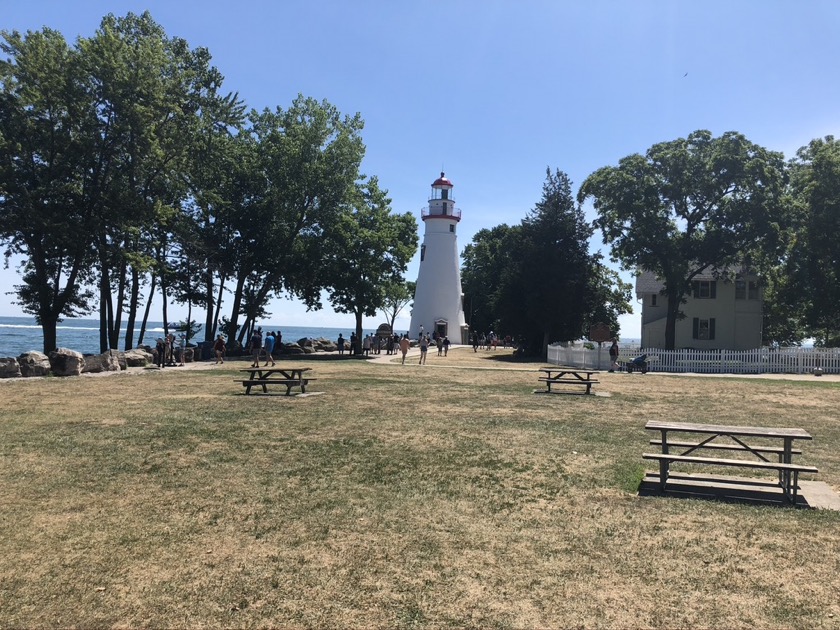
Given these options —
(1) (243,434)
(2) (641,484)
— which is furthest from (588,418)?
(1) (243,434)

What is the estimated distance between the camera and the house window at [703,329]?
1662 inches

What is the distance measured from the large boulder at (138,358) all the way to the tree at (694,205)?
2628 cm

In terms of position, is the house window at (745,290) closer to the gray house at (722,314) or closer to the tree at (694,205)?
the gray house at (722,314)

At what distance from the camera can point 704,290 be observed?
4231cm

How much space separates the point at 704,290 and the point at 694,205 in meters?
7.34

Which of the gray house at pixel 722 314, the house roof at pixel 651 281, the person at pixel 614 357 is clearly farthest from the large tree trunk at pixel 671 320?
the person at pixel 614 357

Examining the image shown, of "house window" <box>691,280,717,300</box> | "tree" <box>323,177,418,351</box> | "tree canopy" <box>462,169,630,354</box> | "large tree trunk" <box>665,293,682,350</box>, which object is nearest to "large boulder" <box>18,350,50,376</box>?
"tree" <box>323,177,418,351</box>

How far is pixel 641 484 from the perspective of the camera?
7719 mm

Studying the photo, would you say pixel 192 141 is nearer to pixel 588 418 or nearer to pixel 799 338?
pixel 588 418

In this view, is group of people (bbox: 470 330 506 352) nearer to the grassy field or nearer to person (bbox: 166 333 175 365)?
person (bbox: 166 333 175 365)

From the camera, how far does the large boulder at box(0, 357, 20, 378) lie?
20.2m

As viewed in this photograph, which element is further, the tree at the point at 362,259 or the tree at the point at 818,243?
the tree at the point at 362,259

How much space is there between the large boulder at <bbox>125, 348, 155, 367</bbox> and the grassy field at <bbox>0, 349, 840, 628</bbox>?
15046mm

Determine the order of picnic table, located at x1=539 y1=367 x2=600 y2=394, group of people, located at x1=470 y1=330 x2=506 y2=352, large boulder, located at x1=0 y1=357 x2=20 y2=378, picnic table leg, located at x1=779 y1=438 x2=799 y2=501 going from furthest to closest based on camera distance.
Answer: group of people, located at x1=470 y1=330 x2=506 y2=352, large boulder, located at x1=0 y1=357 x2=20 y2=378, picnic table, located at x1=539 y1=367 x2=600 y2=394, picnic table leg, located at x1=779 y1=438 x2=799 y2=501
